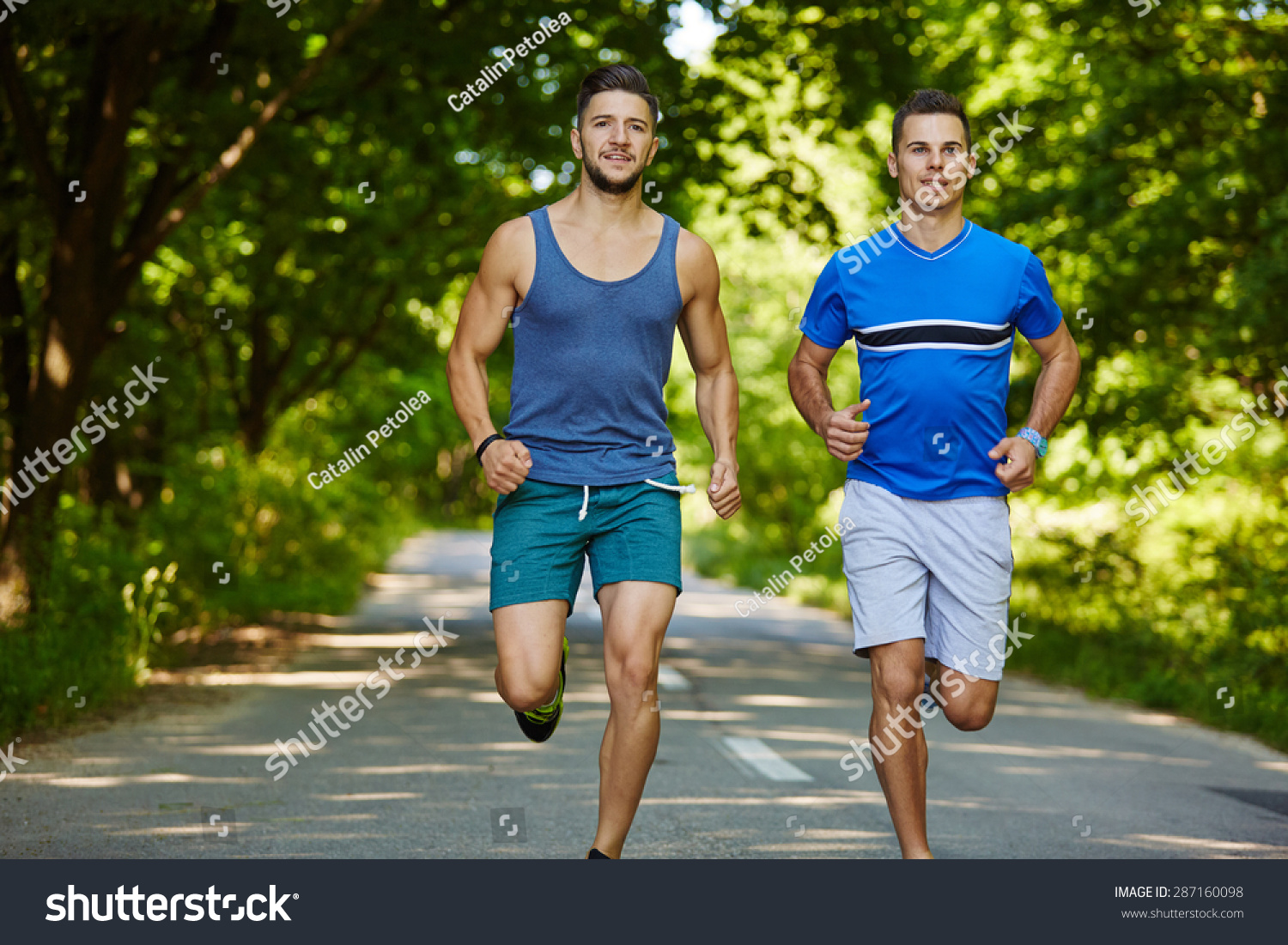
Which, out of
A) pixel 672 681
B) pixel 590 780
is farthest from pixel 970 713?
pixel 672 681

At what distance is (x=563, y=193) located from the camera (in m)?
15.4

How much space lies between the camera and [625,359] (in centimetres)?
423

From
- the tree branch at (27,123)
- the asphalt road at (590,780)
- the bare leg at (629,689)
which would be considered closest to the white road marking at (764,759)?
the asphalt road at (590,780)

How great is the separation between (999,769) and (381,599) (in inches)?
526

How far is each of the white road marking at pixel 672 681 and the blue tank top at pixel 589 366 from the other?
6.70 meters

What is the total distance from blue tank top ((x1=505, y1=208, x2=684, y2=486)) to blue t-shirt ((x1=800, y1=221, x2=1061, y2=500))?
0.61 m

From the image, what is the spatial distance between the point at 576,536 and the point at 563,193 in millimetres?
11479

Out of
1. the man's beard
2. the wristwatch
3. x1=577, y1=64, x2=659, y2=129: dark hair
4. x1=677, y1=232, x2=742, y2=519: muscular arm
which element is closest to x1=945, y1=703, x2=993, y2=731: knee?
the wristwatch

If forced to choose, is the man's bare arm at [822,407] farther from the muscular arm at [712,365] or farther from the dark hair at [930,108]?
the dark hair at [930,108]

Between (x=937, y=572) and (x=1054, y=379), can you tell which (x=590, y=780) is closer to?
(x=937, y=572)

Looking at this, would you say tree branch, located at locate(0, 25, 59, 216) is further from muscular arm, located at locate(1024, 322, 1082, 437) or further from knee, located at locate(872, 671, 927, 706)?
knee, located at locate(872, 671, 927, 706)

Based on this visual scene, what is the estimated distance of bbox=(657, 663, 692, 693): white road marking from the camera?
1097 cm
